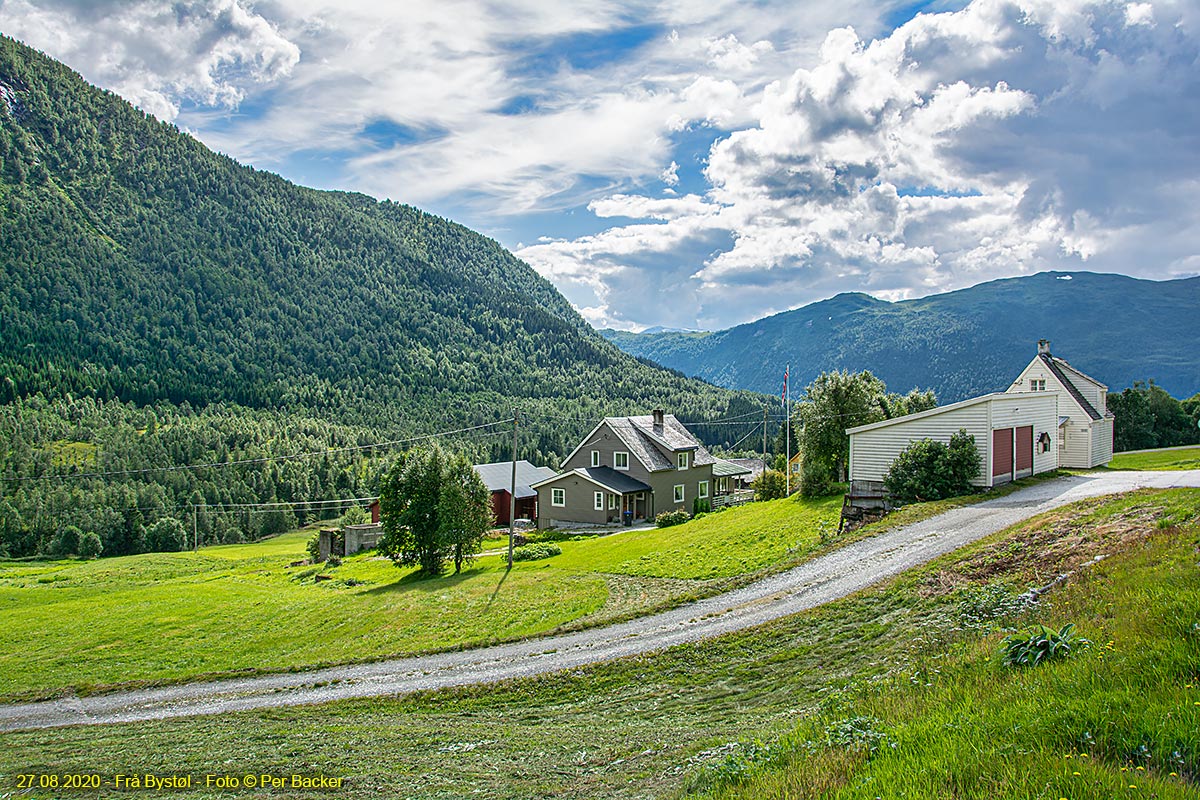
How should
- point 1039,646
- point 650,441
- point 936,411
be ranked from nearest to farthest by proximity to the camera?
point 1039,646 → point 936,411 → point 650,441

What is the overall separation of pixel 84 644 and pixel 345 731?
2035cm

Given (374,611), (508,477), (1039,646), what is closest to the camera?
(1039,646)

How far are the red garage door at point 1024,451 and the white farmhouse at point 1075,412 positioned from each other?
6.18 m

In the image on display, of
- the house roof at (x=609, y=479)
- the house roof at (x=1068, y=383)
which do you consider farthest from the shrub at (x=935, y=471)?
the house roof at (x=609, y=479)

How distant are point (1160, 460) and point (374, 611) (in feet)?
140

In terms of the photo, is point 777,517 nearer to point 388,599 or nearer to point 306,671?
point 388,599

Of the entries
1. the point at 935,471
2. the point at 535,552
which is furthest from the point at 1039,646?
the point at 535,552

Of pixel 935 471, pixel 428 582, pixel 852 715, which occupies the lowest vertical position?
pixel 428 582

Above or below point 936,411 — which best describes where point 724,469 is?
below

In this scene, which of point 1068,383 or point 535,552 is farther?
point 1068,383

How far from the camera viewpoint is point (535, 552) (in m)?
39.5

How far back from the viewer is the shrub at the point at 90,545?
293ft

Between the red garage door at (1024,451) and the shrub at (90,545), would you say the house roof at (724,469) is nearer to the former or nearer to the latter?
the red garage door at (1024,451)

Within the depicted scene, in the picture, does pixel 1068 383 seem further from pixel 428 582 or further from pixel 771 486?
pixel 428 582
